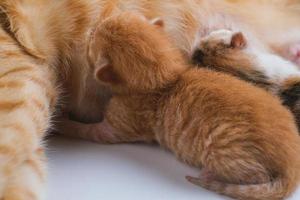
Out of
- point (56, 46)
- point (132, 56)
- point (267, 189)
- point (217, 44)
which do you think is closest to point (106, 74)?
point (132, 56)

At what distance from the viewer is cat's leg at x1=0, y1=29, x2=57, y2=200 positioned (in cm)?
132

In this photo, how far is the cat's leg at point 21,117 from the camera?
1.32 m

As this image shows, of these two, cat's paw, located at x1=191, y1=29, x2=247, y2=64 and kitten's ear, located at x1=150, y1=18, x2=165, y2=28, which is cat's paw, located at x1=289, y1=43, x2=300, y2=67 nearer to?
cat's paw, located at x1=191, y1=29, x2=247, y2=64

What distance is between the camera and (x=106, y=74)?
1.52 m

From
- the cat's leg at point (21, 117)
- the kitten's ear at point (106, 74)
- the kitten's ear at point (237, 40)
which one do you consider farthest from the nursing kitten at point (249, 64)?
the cat's leg at point (21, 117)

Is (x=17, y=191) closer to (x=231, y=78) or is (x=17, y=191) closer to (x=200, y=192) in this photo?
(x=200, y=192)

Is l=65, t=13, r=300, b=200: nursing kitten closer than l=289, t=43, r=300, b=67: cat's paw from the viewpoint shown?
Yes

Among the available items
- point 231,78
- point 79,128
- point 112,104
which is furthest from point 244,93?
point 79,128

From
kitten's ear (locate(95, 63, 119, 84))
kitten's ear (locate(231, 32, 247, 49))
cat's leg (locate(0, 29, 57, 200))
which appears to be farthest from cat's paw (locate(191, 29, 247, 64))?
cat's leg (locate(0, 29, 57, 200))

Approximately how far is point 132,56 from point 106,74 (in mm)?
92

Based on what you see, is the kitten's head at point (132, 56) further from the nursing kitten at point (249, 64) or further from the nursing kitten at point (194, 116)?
the nursing kitten at point (249, 64)

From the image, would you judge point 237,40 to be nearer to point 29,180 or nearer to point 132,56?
point 132,56

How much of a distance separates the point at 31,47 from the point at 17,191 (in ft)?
1.30

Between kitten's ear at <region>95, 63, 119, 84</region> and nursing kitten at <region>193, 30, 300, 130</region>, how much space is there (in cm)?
25
